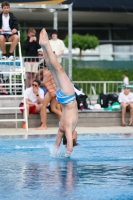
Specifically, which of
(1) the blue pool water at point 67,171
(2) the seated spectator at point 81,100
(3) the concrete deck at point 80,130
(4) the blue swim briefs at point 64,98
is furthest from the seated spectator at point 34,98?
(4) the blue swim briefs at point 64,98

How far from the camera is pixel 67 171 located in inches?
373

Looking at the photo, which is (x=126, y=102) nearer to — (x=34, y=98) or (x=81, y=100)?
(x=81, y=100)

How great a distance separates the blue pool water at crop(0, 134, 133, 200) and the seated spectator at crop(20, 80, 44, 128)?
281 cm

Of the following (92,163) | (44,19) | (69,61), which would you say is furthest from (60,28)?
(92,163)

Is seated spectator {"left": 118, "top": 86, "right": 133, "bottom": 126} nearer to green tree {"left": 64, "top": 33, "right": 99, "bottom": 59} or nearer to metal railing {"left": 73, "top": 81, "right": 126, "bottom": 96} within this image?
metal railing {"left": 73, "top": 81, "right": 126, "bottom": 96}

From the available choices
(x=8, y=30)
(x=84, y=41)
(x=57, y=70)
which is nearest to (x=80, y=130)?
(x=8, y=30)

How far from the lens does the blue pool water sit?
7738 mm

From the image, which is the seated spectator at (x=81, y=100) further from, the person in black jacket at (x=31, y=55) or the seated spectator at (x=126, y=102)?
the person in black jacket at (x=31, y=55)

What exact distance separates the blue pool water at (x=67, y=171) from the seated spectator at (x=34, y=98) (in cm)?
281

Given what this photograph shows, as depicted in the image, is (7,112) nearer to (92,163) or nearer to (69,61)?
(69,61)

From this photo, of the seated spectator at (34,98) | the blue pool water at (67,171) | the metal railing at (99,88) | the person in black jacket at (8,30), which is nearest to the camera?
the blue pool water at (67,171)

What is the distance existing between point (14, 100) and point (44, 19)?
31.0 m

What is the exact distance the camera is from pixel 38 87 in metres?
16.8

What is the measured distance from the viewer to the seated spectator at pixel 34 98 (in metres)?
16.8
